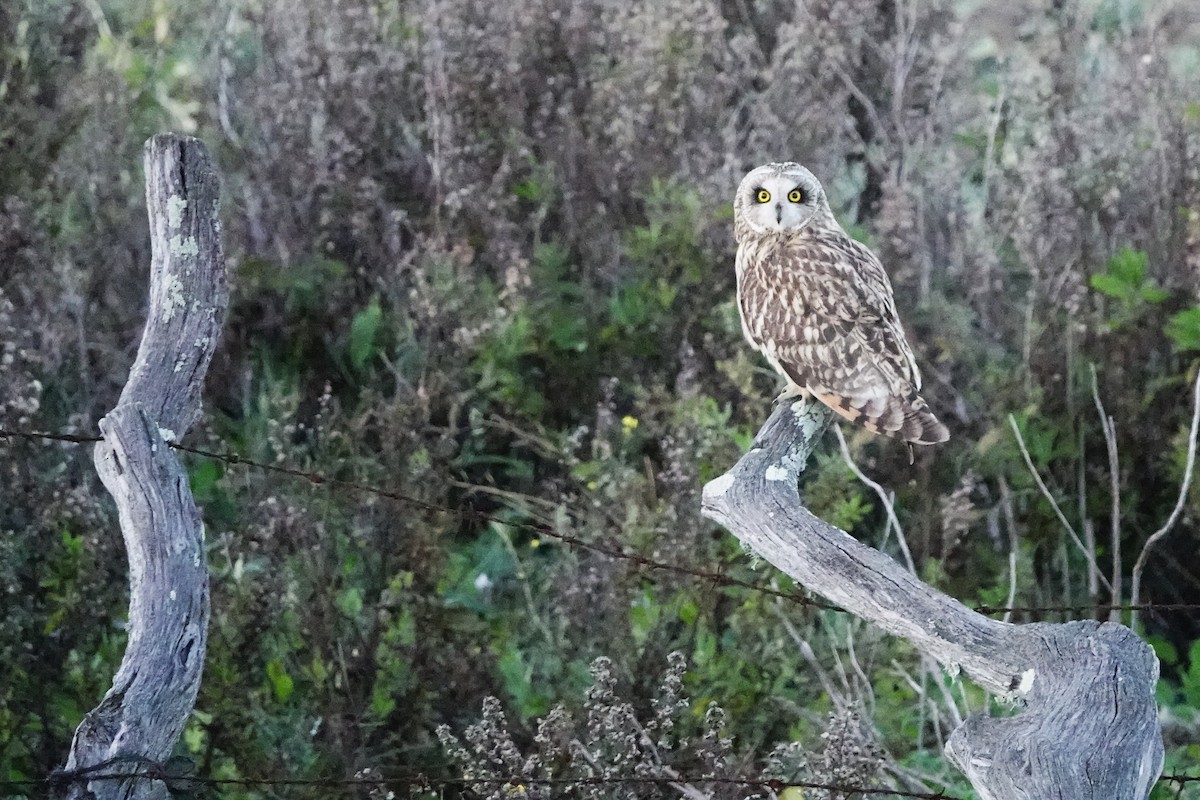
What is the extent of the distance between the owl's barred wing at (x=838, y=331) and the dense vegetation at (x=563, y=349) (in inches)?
26.7

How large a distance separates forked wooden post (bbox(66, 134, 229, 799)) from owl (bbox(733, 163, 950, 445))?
52.1 inches

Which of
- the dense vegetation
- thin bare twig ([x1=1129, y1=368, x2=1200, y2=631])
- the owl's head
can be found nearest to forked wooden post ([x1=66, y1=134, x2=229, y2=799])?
the dense vegetation

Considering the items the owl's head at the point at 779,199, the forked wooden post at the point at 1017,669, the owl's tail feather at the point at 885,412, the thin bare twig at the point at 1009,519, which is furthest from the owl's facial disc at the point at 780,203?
the forked wooden post at the point at 1017,669

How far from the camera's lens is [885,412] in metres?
2.99

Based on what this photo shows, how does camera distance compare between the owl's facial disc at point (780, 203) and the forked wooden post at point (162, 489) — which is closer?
the forked wooden post at point (162, 489)

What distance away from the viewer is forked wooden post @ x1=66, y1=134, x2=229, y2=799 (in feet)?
6.82

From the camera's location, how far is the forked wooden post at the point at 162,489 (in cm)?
208

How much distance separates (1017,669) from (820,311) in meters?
1.55

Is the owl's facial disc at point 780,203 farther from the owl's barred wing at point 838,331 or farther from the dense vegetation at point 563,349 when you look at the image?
the dense vegetation at point 563,349

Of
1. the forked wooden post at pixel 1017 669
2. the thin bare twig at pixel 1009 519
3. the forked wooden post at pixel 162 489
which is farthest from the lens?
the thin bare twig at pixel 1009 519

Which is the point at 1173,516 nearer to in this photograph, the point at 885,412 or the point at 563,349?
the point at 885,412

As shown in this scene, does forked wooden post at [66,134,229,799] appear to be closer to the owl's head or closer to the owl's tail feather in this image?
the owl's tail feather

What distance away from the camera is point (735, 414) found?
16.4 feet

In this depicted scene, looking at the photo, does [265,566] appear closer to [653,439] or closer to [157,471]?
[653,439]
